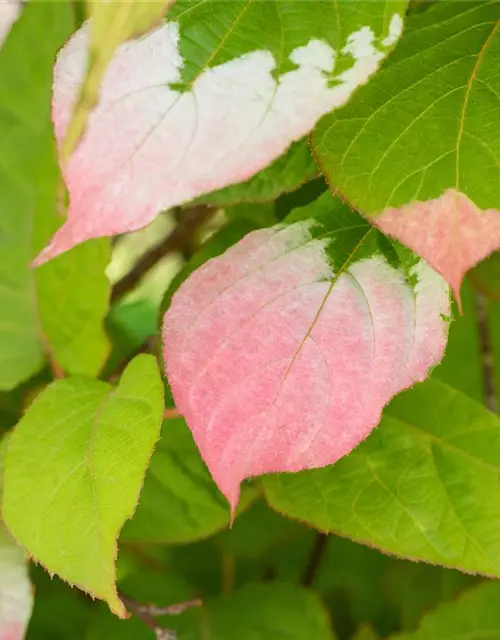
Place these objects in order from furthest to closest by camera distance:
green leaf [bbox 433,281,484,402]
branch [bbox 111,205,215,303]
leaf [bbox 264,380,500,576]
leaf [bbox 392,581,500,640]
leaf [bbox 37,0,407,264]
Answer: branch [bbox 111,205,215,303], green leaf [bbox 433,281,484,402], leaf [bbox 392,581,500,640], leaf [bbox 264,380,500,576], leaf [bbox 37,0,407,264]

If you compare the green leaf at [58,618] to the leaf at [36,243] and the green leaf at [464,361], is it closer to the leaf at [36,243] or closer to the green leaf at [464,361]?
the leaf at [36,243]

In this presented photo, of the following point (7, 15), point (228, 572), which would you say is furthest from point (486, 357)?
point (7, 15)

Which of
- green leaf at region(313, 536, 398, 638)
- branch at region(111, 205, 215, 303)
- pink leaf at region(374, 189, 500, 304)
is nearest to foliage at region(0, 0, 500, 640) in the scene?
pink leaf at region(374, 189, 500, 304)

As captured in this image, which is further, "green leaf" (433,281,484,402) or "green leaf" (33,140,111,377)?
"green leaf" (433,281,484,402)

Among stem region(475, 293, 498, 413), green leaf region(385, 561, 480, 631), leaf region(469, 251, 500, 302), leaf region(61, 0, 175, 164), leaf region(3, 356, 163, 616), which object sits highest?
leaf region(61, 0, 175, 164)

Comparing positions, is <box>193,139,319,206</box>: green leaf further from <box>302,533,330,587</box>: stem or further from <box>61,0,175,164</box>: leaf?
<box>302,533,330,587</box>: stem

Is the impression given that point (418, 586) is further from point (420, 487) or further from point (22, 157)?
point (22, 157)

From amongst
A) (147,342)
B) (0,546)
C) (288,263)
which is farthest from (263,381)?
(147,342)

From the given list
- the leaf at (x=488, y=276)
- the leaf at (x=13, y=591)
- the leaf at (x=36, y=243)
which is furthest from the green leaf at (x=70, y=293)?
the leaf at (x=488, y=276)
